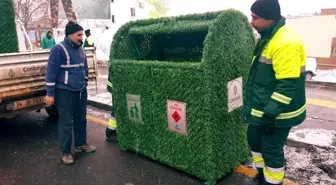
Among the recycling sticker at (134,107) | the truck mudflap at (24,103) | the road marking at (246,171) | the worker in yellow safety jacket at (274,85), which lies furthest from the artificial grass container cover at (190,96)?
the truck mudflap at (24,103)

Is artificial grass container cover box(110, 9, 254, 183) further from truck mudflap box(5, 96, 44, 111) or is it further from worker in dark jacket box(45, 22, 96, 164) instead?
truck mudflap box(5, 96, 44, 111)

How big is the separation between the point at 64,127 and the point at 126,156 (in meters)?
0.92

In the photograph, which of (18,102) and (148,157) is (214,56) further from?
(18,102)

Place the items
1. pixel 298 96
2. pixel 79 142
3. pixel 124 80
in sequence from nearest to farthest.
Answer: pixel 298 96 < pixel 124 80 < pixel 79 142

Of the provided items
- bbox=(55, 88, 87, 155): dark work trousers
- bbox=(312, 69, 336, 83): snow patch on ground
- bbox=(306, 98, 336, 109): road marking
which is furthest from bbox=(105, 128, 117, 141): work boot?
bbox=(312, 69, 336, 83): snow patch on ground

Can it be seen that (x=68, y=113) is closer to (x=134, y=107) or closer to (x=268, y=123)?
(x=134, y=107)

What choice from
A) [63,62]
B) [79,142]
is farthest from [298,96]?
[79,142]

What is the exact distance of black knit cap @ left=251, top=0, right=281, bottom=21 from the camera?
94.3 inches

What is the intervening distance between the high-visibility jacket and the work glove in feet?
0.11

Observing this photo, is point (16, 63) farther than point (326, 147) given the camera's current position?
Yes

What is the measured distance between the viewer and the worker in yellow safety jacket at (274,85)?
2.30 m

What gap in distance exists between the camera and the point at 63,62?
356 cm

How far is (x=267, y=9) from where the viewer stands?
2.40m

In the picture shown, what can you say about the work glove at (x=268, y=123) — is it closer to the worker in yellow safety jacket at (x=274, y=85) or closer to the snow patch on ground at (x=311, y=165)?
the worker in yellow safety jacket at (x=274, y=85)
